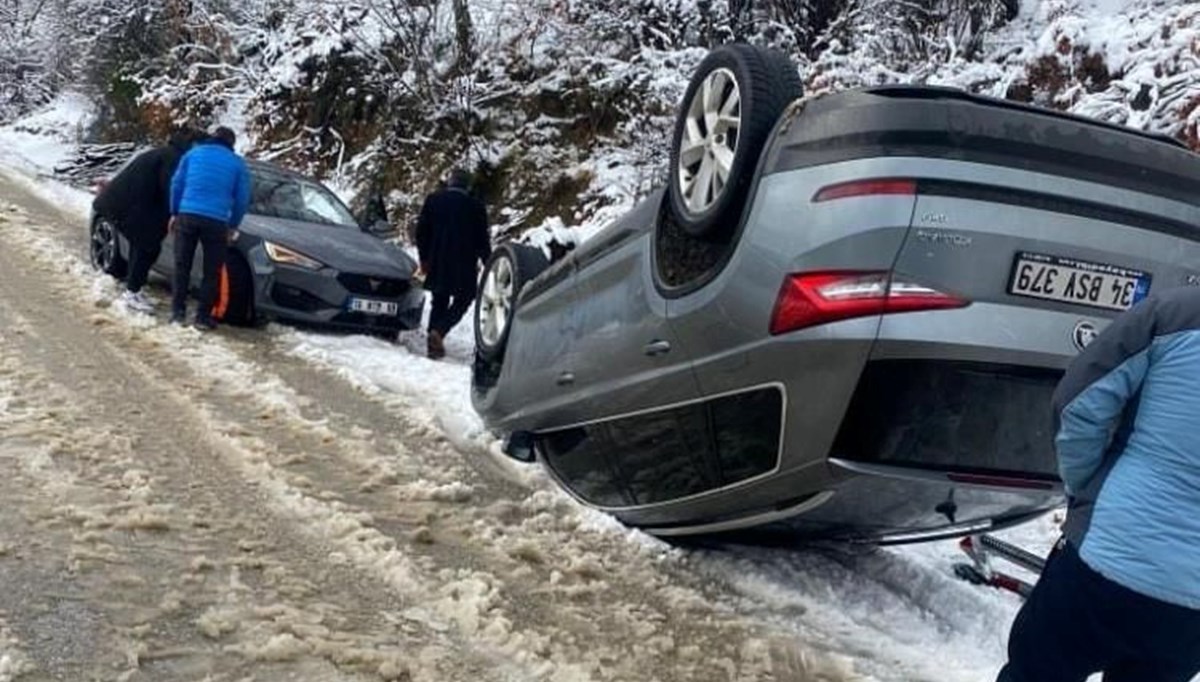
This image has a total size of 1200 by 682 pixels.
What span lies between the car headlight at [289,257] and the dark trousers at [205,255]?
401mm

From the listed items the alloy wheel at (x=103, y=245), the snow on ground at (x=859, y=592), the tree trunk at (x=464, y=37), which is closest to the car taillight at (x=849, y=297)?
the snow on ground at (x=859, y=592)

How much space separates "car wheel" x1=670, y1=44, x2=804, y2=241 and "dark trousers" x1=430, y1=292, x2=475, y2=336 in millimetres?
6123

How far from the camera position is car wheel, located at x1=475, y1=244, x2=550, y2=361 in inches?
277

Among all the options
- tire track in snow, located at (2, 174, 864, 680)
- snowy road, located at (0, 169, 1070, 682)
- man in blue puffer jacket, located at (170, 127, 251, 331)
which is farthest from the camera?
man in blue puffer jacket, located at (170, 127, 251, 331)

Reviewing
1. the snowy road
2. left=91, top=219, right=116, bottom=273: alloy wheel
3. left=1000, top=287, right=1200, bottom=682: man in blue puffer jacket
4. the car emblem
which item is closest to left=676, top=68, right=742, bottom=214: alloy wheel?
the car emblem

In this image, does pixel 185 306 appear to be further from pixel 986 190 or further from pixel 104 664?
pixel 986 190

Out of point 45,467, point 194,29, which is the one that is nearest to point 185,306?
point 45,467

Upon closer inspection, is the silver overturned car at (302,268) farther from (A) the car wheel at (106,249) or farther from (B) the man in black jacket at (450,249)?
(B) the man in black jacket at (450,249)

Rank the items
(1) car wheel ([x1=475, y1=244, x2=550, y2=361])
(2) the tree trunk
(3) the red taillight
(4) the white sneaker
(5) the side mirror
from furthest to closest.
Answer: (2) the tree trunk
(5) the side mirror
(4) the white sneaker
(1) car wheel ([x1=475, y1=244, x2=550, y2=361])
(3) the red taillight

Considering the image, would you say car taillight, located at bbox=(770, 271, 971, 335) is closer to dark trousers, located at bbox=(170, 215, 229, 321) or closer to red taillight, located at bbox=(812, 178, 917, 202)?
red taillight, located at bbox=(812, 178, 917, 202)

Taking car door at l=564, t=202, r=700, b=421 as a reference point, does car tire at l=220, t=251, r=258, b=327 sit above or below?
below

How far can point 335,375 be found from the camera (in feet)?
25.5

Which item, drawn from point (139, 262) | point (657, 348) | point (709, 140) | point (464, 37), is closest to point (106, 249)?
point (139, 262)

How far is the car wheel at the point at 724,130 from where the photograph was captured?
3.69 m
